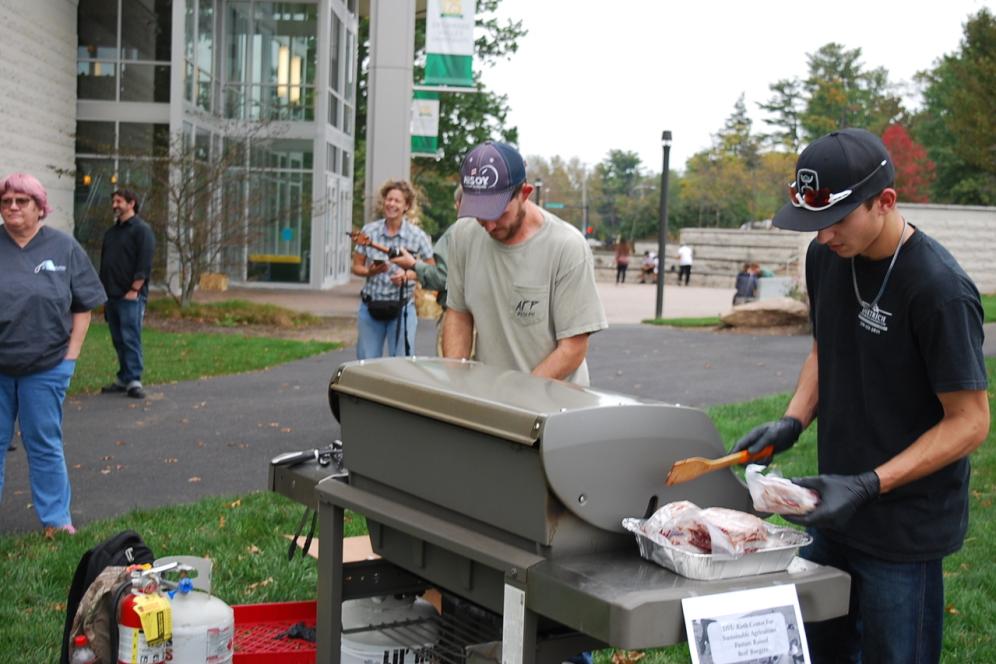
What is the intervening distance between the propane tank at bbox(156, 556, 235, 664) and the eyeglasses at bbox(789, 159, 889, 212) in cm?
214

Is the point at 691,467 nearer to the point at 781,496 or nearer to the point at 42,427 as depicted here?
the point at 781,496

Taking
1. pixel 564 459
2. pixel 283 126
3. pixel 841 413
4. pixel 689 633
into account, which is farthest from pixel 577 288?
pixel 283 126

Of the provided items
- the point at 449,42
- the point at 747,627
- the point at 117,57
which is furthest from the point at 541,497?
the point at 117,57

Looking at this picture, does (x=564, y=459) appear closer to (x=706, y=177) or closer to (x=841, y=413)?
(x=841, y=413)

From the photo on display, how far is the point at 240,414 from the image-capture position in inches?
425

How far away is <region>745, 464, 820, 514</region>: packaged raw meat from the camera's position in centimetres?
276

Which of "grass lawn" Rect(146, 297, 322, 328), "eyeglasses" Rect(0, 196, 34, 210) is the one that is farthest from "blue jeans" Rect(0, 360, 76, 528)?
"grass lawn" Rect(146, 297, 322, 328)

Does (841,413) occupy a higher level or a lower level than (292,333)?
higher

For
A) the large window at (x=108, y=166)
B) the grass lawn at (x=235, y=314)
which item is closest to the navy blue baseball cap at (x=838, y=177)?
the grass lawn at (x=235, y=314)

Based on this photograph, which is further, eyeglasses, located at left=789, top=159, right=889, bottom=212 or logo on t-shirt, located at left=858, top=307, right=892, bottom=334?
logo on t-shirt, located at left=858, top=307, right=892, bottom=334

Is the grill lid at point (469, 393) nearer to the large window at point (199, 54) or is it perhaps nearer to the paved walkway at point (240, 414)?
the paved walkway at point (240, 414)

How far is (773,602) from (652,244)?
177 feet

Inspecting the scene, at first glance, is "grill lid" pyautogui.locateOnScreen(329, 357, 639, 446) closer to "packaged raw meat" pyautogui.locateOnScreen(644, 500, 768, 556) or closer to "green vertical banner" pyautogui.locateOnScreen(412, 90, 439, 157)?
"packaged raw meat" pyautogui.locateOnScreen(644, 500, 768, 556)

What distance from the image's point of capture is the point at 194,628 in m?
3.66
